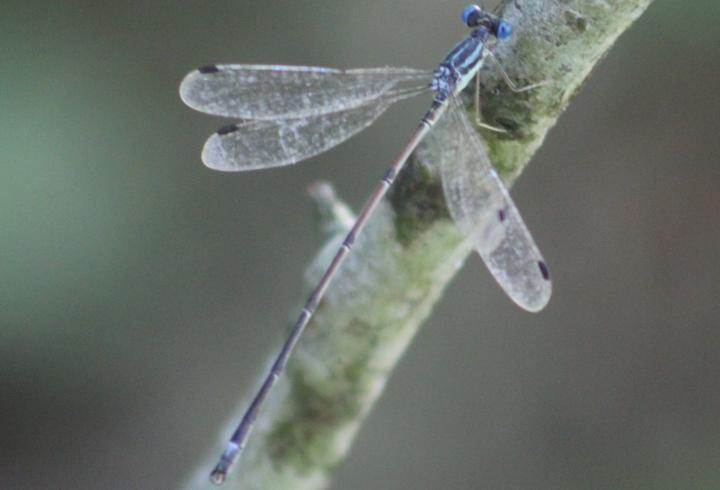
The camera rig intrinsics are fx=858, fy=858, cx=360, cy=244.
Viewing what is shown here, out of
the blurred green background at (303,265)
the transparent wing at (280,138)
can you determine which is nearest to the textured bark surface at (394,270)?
the transparent wing at (280,138)

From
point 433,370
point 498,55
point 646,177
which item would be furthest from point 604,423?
point 498,55

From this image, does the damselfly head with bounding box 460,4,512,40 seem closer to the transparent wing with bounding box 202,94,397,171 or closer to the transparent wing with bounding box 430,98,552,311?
the transparent wing with bounding box 430,98,552,311

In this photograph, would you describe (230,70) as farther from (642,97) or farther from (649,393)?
(649,393)

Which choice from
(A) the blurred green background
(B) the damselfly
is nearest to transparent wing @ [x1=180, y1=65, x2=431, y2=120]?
(B) the damselfly

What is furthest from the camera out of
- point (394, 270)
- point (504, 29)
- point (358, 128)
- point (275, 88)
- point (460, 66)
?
point (358, 128)

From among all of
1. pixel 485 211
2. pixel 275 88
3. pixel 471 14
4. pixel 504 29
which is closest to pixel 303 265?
pixel 275 88

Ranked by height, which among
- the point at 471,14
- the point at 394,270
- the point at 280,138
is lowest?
the point at 394,270

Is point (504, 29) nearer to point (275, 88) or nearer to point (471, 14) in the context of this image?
point (471, 14)
